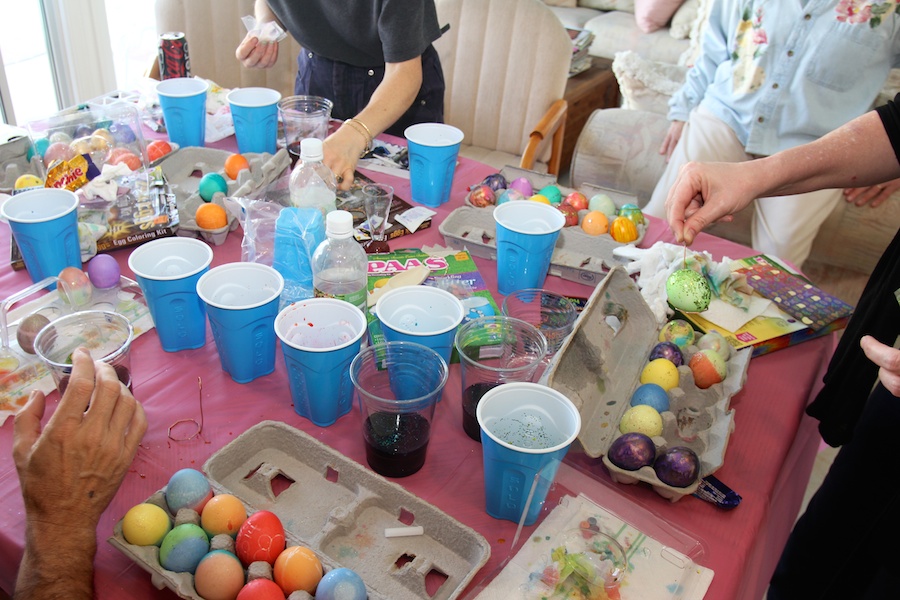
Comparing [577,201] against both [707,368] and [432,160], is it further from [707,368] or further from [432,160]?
[707,368]

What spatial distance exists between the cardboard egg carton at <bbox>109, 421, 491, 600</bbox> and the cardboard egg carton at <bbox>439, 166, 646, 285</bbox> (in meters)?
0.66

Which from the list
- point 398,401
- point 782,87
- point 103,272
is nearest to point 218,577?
point 398,401

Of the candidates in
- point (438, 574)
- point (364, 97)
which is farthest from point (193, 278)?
point (364, 97)

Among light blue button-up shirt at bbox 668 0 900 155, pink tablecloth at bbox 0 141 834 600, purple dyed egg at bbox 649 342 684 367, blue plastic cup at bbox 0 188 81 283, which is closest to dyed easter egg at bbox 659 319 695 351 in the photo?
purple dyed egg at bbox 649 342 684 367

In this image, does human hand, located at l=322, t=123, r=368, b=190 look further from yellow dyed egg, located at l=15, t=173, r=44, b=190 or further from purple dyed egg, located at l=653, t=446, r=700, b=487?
purple dyed egg, located at l=653, t=446, r=700, b=487

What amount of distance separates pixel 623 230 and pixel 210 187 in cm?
94

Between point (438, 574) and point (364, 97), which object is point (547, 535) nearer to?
point (438, 574)

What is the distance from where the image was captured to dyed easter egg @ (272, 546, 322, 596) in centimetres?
81

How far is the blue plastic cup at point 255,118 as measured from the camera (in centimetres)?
177

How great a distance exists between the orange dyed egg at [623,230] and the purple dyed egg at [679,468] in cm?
65

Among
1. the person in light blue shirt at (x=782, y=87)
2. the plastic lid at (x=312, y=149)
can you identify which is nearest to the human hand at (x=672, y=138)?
the person in light blue shirt at (x=782, y=87)

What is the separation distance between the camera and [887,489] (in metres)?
1.40

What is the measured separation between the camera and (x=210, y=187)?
156cm

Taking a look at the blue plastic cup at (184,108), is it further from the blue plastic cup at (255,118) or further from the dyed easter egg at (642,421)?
the dyed easter egg at (642,421)
